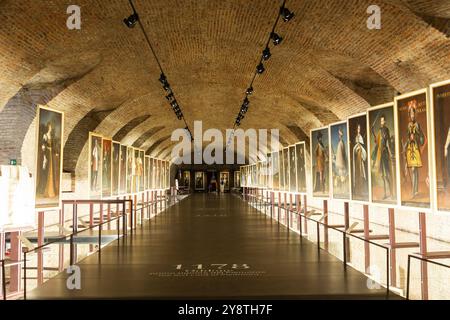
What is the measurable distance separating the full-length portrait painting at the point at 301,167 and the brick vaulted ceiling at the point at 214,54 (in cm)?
185

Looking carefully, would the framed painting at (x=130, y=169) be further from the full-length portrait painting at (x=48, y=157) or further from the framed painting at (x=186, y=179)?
the framed painting at (x=186, y=179)

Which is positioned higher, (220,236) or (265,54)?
(265,54)

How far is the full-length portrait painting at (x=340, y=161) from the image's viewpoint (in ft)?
36.0

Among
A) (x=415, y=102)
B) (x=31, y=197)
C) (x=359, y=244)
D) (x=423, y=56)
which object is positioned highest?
(x=423, y=56)

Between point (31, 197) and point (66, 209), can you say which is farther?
point (66, 209)

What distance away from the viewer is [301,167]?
16.6m

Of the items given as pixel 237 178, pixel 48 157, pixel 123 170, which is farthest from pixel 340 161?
pixel 237 178

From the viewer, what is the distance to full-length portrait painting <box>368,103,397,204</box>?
8.93 metres

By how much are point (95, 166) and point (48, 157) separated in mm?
4410

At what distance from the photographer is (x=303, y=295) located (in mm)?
5965

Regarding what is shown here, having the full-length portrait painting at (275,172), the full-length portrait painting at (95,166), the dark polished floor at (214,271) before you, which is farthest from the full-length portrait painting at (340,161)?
the full-length portrait painting at (275,172)
